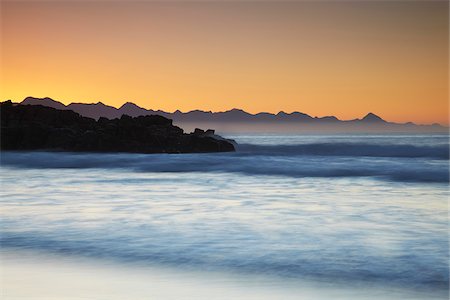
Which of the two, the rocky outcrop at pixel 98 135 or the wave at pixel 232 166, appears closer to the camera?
the wave at pixel 232 166

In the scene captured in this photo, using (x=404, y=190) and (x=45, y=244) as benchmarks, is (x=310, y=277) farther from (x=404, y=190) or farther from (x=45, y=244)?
(x=404, y=190)

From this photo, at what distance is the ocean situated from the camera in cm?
438

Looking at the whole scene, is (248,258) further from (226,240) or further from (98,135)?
(98,135)

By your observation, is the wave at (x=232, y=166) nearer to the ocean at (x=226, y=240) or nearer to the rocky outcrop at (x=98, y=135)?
the rocky outcrop at (x=98, y=135)

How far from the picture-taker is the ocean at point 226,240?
4.38m

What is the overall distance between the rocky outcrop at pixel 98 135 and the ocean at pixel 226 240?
14187 millimetres

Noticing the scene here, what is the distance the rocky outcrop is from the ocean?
1419 cm

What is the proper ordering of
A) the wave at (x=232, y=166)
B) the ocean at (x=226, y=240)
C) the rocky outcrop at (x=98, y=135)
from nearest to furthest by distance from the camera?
the ocean at (x=226, y=240) < the wave at (x=232, y=166) < the rocky outcrop at (x=98, y=135)

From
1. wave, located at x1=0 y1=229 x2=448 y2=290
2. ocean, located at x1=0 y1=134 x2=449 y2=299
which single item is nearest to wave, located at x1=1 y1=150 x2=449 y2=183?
ocean, located at x1=0 y1=134 x2=449 y2=299

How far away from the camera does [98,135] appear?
91.2 ft

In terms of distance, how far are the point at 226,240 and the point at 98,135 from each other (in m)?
22.6

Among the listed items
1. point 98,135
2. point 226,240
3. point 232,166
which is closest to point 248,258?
point 226,240

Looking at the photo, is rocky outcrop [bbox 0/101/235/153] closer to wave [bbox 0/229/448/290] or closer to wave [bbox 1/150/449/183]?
wave [bbox 1/150/449/183]

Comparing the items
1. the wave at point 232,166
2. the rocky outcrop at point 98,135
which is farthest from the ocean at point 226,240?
the rocky outcrop at point 98,135
